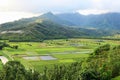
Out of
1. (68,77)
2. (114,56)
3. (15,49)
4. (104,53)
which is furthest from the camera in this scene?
(15,49)

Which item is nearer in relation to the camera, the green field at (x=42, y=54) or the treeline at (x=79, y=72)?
the treeline at (x=79, y=72)

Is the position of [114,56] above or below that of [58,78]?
above

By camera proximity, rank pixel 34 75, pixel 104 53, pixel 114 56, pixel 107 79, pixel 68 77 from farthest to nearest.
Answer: pixel 104 53 < pixel 114 56 < pixel 34 75 < pixel 68 77 < pixel 107 79

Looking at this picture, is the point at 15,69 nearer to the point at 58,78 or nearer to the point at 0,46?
the point at 58,78

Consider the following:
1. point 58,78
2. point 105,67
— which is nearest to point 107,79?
point 105,67

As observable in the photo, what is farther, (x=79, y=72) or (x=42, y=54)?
(x=42, y=54)

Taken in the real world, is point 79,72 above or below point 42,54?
above

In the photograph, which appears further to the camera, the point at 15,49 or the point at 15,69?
the point at 15,49

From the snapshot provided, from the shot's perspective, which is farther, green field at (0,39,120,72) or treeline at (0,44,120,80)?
green field at (0,39,120,72)

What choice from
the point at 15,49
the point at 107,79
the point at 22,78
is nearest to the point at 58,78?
the point at 22,78
